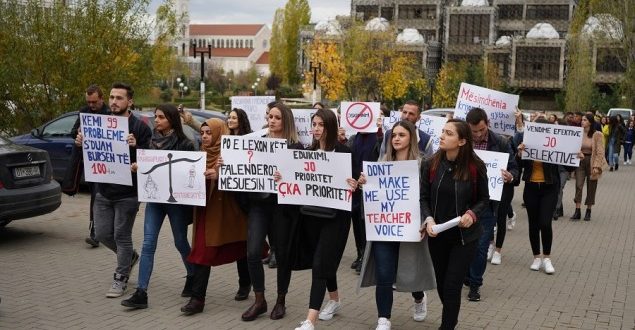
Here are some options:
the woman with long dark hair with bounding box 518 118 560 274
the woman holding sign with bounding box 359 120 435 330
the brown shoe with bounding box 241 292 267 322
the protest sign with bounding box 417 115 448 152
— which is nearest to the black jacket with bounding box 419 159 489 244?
the woman holding sign with bounding box 359 120 435 330

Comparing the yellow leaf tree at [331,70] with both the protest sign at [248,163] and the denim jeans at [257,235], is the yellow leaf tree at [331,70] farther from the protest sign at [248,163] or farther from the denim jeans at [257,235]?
the denim jeans at [257,235]

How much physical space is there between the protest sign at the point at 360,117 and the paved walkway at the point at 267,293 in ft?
5.98

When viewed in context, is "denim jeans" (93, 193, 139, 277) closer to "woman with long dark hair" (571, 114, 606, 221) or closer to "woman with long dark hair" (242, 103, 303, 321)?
"woman with long dark hair" (242, 103, 303, 321)

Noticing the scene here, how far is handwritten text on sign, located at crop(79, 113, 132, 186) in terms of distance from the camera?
Result: 794cm

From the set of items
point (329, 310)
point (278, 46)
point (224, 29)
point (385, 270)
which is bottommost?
point (329, 310)

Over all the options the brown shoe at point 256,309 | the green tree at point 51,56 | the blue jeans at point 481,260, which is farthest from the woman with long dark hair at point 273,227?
the green tree at point 51,56

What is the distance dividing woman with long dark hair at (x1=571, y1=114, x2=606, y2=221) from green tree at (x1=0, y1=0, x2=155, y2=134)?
12.3m

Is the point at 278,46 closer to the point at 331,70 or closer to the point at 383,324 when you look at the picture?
the point at 331,70

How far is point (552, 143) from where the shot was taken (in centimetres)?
983

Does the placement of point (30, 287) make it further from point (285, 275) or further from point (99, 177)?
point (285, 275)

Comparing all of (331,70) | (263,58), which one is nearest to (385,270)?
(331,70)

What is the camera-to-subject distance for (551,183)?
946 centimetres

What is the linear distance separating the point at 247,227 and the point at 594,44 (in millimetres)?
58791

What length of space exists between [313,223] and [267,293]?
180cm
